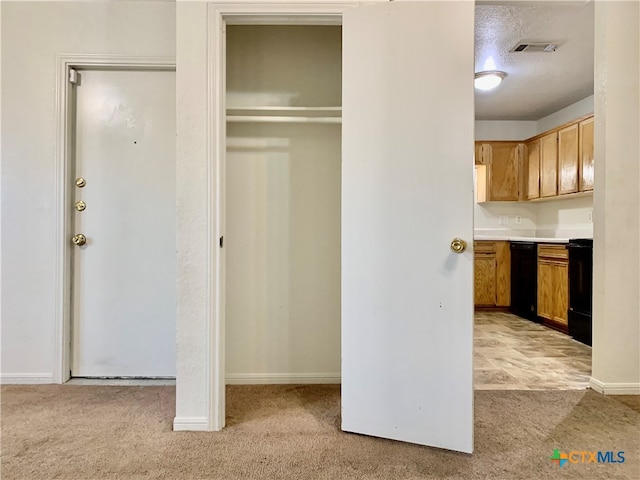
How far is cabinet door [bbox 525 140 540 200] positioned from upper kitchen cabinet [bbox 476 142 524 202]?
107 mm

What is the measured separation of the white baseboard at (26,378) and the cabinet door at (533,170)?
533cm

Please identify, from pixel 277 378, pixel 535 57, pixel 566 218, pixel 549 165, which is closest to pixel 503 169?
pixel 549 165

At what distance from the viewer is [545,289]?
4.02 metres

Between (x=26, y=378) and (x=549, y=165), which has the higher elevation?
(x=549, y=165)

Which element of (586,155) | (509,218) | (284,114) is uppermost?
(586,155)

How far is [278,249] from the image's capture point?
235 cm

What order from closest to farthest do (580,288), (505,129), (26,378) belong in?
(26,378) < (580,288) < (505,129)

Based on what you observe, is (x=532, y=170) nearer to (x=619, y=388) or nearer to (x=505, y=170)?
(x=505, y=170)

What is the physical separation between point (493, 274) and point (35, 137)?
16.0ft

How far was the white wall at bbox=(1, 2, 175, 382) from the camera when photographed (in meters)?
2.29

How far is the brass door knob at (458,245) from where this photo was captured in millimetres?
1561

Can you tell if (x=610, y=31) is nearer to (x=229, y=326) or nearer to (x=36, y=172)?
(x=229, y=326)

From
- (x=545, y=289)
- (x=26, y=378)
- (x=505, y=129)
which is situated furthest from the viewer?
(x=505, y=129)

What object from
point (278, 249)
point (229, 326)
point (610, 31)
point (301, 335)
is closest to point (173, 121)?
point (278, 249)
